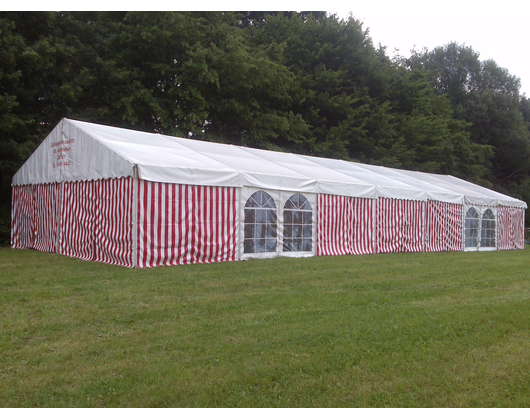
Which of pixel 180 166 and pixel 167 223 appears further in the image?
pixel 180 166

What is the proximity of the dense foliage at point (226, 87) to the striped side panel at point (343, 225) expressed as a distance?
9070mm

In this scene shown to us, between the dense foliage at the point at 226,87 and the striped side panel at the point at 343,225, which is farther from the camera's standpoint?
the dense foliage at the point at 226,87

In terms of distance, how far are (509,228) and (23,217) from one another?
1916 centimetres

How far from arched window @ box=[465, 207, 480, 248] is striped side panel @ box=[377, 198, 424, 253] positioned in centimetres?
300

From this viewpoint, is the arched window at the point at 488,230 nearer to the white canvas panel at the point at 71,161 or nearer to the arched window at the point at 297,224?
the arched window at the point at 297,224

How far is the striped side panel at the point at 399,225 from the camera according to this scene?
15.3 meters

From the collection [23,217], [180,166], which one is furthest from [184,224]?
[23,217]

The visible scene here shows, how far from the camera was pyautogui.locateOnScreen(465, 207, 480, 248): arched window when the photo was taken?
18562 mm

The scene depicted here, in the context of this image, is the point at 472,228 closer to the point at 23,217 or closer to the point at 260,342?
the point at 23,217

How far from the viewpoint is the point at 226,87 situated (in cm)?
2200

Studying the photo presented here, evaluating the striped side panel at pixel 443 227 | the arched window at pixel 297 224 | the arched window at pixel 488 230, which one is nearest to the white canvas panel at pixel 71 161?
the arched window at pixel 297 224

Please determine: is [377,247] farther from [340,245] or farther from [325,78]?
[325,78]

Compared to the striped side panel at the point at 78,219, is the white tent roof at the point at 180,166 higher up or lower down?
higher up

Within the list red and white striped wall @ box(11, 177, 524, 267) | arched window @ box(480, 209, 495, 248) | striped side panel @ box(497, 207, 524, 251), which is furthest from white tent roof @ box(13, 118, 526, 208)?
striped side panel @ box(497, 207, 524, 251)
